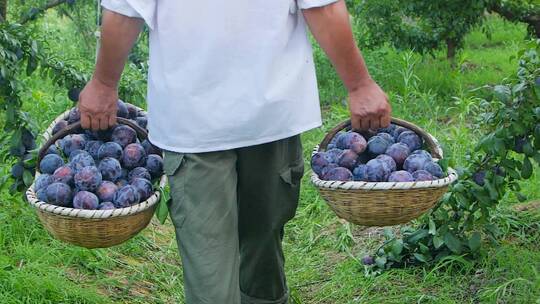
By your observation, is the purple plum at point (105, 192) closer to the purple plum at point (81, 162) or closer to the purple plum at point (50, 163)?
the purple plum at point (81, 162)

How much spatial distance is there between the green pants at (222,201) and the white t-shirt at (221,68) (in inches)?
3.6

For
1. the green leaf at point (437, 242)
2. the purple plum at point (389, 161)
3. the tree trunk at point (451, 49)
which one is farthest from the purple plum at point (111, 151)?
the tree trunk at point (451, 49)

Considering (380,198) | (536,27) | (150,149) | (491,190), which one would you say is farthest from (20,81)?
(536,27)

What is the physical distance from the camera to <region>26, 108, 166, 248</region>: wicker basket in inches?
102

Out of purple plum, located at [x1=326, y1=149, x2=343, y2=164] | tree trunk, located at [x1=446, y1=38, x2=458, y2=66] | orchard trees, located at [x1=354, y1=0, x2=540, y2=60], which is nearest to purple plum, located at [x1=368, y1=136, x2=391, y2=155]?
purple plum, located at [x1=326, y1=149, x2=343, y2=164]

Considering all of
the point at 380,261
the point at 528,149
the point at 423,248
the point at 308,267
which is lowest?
the point at 308,267

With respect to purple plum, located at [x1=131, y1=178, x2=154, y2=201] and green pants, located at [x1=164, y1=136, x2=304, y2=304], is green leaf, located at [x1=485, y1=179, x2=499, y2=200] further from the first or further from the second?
purple plum, located at [x1=131, y1=178, x2=154, y2=201]

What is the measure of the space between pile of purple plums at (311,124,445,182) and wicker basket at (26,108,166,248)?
584 mm

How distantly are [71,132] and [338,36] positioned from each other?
1.00 m

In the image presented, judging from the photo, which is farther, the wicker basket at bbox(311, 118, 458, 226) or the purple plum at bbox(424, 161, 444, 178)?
the purple plum at bbox(424, 161, 444, 178)

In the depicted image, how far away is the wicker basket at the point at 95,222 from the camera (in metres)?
2.60

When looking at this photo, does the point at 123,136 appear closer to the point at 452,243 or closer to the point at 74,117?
the point at 74,117

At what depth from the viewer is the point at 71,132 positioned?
3.00 m

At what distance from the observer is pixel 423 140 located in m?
3.07
